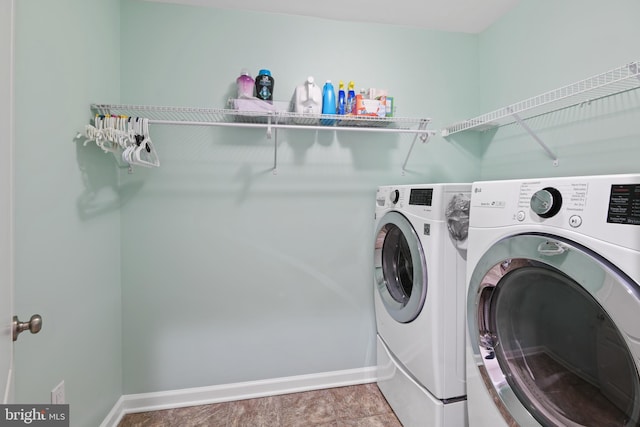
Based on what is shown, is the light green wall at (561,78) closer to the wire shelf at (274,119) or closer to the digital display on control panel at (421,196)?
the wire shelf at (274,119)

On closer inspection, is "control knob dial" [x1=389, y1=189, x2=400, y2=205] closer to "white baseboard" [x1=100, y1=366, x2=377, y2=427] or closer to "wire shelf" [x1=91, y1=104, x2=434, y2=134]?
"wire shelf" [x1=91, y1=104, x2=434, y2=134]

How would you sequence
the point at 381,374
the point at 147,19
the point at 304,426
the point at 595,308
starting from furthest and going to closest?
the point at 381,374
the point at 147,19
the point at 304,426
the point at 595,308

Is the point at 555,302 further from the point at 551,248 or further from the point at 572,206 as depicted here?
the point at 572,206

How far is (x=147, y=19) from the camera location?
5.57 feet

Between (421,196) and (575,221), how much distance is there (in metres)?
0.65

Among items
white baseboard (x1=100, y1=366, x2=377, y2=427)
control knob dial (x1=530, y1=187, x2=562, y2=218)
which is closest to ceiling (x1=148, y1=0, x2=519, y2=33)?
control knob dial (x1=530, y1=187, x2=562, y2=218)

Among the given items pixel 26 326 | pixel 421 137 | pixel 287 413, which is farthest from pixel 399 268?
pixel 26 326

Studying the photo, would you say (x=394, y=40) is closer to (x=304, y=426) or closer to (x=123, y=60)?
(x=123, y=60)

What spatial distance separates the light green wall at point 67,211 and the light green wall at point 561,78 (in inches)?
92.4

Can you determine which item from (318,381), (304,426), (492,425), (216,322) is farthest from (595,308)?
(216,322)

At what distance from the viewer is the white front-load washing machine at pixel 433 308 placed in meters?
1.26

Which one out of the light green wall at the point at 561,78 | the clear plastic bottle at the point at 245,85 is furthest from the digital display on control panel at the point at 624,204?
the clear plastic bottle at the point at 245,85

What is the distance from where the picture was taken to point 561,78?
1549 millimetres

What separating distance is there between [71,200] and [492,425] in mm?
1847
